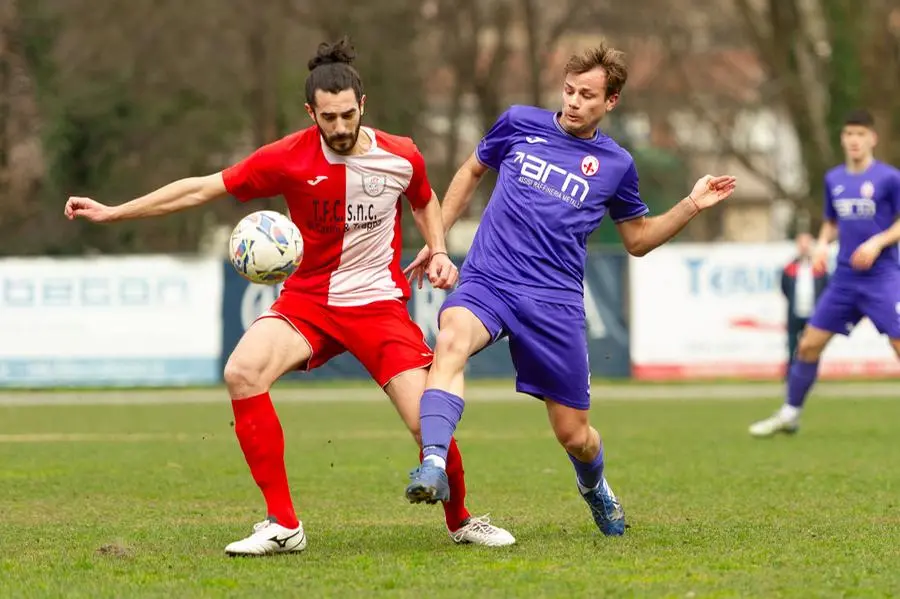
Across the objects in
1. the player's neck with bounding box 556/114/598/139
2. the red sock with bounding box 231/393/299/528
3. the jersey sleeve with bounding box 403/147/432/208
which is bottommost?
the red sock with bounding box 231/393/299/528

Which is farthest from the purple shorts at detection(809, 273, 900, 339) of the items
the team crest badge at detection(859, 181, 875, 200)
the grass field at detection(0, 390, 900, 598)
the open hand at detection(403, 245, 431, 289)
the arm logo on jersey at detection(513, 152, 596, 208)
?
the open hand at detection(403, 245, 431, 289)

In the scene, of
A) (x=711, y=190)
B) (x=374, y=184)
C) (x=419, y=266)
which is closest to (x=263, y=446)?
(x=419, y=266)

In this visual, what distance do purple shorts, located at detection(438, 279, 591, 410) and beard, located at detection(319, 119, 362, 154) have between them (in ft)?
2.75

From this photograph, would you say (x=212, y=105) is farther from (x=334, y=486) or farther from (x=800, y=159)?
(x=334, y=486)

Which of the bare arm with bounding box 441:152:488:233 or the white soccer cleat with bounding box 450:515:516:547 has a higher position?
the bare arm with bounding box 441:152:488:233

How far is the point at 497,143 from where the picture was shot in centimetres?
800

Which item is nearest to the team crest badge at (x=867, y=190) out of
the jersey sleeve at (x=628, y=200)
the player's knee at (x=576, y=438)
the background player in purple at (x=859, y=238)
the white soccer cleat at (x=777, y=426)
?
the background player in purple at (x=859, y=238)

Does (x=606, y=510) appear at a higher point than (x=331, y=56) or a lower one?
lower

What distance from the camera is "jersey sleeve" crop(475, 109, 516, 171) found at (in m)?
7.96

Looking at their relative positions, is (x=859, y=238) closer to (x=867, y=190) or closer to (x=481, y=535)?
(x=867, y=190)

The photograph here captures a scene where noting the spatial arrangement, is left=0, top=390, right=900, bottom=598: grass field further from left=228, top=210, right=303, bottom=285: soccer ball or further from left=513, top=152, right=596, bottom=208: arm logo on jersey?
left=513, top=152, right=596, bottom=208: arm logo on jersey

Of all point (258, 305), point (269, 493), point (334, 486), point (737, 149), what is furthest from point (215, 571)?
point (737, 149)

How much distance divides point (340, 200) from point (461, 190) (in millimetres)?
749

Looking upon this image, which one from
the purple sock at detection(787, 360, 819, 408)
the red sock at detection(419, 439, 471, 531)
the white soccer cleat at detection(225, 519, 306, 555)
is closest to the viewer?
the white soccer cleat at detection(225, 519, 306, 555)
